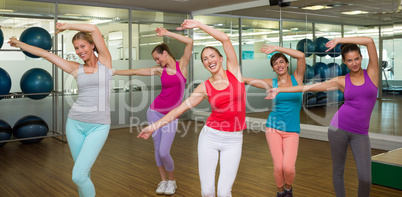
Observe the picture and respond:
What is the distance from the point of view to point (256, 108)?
31.9 ft

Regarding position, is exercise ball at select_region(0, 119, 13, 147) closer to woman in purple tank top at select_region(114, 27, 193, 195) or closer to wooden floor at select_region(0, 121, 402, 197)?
wooden floor at select_region(0, 121, 402, 197)

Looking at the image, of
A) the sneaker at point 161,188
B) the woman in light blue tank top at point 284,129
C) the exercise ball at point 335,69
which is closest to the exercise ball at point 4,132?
the sneaker at point 161,188

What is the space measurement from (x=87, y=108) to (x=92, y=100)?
0.23 feet

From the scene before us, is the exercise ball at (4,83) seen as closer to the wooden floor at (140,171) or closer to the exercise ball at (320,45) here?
the wooden floor at (140,171)

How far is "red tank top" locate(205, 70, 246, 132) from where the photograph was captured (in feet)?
8.93

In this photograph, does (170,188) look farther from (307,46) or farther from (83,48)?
(307,46)

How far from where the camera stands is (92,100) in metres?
2.90

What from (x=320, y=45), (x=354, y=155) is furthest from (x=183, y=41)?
(x=320, y=45)

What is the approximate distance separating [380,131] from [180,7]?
485 centimetres

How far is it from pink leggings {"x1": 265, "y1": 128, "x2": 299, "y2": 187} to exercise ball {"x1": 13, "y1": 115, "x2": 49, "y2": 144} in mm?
4668

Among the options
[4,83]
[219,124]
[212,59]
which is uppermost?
[212,59]

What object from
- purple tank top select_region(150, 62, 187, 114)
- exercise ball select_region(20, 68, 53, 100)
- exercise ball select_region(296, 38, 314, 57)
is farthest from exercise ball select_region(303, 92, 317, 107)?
exercise ball select_region(20, 68, 53, 100)

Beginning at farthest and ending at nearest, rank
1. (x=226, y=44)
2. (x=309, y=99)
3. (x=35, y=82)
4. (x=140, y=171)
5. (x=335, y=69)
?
(x=309, y=99)
(x=335, y=69)
(x=35, y=82)
(x=140, y=171)
(x=226, y=44)

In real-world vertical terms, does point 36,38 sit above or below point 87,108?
above
